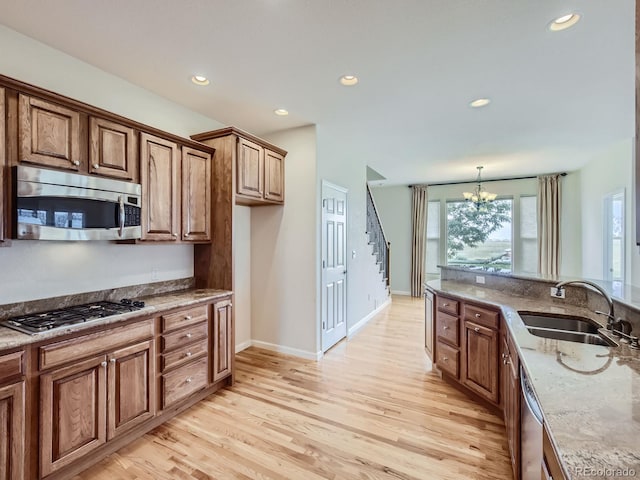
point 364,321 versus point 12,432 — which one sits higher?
point 12,432

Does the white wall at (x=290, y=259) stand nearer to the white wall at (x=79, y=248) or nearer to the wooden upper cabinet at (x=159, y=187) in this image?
the white wall at (x=79, y=248)

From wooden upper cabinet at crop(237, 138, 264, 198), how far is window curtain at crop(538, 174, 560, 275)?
6271mm

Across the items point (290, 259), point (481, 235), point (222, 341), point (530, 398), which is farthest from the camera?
point (481, 235)

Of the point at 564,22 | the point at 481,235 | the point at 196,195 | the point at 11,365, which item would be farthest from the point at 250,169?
the point at 481,235

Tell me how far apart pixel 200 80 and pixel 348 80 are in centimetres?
132

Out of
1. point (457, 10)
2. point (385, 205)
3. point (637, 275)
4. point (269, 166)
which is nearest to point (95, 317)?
point (269, 166)

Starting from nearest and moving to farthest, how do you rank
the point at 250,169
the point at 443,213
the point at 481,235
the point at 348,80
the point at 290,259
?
1. the point at 348,80
2. the point at 250,169
3. the point at 290,259
4. the point at 481,235
5. the point at 443,213

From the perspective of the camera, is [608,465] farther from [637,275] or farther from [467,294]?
[637,275]

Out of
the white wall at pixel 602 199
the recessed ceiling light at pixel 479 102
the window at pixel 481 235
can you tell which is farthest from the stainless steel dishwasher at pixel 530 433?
the window at pixel 481 235

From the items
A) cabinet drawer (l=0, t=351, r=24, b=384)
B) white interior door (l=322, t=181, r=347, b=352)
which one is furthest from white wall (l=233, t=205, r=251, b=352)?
cabinet drawer (l=0, t=351, r=24, b=384)

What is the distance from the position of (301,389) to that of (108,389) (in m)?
1.64

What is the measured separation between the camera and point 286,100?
310cm

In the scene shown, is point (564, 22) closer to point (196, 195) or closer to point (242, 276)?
point (196, 195)

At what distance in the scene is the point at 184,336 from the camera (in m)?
2.59
